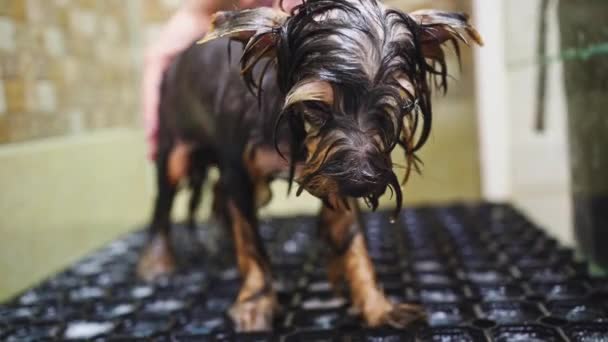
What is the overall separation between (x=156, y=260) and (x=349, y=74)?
162cm

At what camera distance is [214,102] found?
200 cm

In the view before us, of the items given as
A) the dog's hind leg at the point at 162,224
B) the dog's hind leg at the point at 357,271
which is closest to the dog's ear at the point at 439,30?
the dog's hind leg at the point at 357,271

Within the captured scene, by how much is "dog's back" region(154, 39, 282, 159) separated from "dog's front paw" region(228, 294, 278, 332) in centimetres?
46

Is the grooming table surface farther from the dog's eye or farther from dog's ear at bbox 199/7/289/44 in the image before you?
dog's ear at bbox 199/7/289/44

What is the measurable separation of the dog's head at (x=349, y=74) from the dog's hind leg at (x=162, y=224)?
128 centimetres

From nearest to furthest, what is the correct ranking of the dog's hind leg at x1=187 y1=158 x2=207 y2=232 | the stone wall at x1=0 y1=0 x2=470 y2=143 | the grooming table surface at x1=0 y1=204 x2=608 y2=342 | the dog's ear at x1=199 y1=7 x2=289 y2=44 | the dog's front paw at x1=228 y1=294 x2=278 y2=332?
the dog's ear at x1=199 y1=7 x2=289 y2=44 < the grooming table surface at x1=0 y1=204 x2=608 y2=342 < the dog's front paw at x1=228 y1=294 x2=278 y2=332 < the stone wall at x1=0 y1=0 x2=470 y2=143 < the dog's hind leg at x1=187 y1=158 x2=207 y2=232

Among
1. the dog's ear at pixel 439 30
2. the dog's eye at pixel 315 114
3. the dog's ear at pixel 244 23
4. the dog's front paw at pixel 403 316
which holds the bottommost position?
the dog's front paw at pixel 403 316

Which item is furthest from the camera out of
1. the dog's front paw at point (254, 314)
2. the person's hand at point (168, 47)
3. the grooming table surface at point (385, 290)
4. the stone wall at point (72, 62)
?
the person's hand at point (168, 47)

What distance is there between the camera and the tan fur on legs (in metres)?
1.82

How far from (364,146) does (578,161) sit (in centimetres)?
121

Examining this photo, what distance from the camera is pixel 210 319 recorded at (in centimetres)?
191

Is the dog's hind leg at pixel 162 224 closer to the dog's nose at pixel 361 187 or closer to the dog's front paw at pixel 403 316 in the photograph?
the dog's front paw at pixel 403 316

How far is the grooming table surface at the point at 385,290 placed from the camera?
166 cm

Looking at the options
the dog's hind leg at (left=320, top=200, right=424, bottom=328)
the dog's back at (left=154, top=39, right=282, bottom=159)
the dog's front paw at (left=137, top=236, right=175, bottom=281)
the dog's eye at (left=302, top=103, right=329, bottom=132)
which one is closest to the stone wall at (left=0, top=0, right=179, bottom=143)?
the dog's back at (left=154, top=39, right=282, bottom=159)
